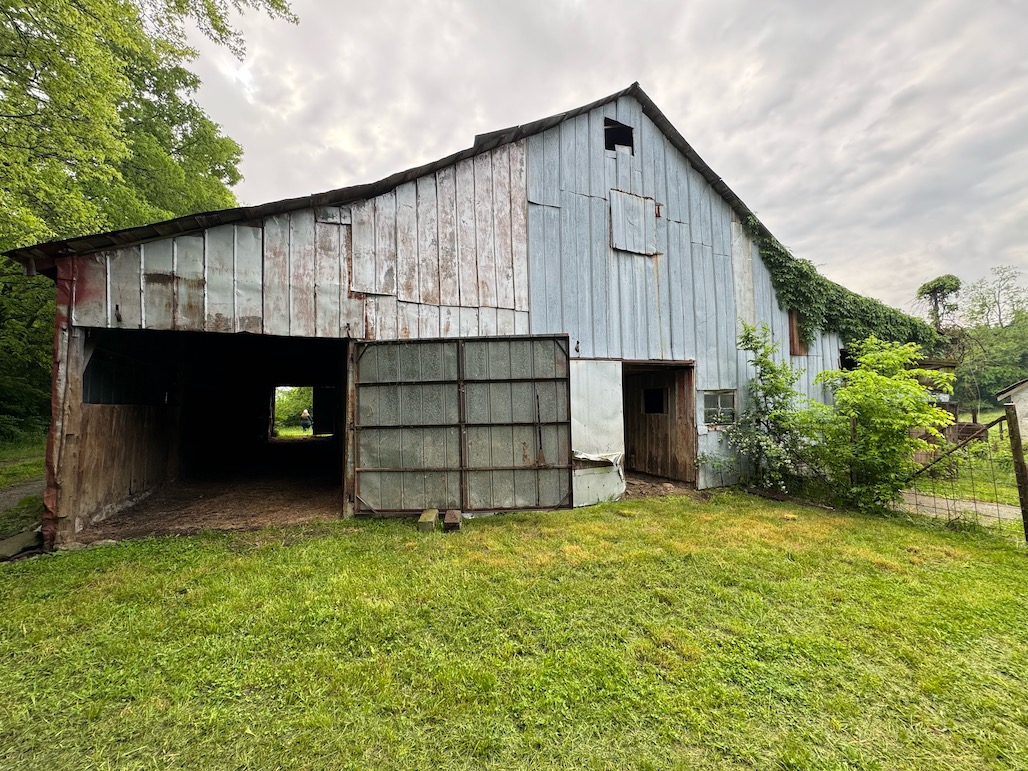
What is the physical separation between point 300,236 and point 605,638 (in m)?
5.52

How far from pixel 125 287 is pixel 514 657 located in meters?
5.56

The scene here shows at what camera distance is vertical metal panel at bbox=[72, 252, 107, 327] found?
4.31 m

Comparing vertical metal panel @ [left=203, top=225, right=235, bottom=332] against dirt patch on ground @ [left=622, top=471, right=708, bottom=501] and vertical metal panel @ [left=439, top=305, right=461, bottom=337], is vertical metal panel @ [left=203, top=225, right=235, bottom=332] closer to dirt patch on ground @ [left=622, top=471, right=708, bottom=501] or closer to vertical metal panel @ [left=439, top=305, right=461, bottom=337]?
vertical metal panel @ [left=439, top=305, right=461, bottom=337]

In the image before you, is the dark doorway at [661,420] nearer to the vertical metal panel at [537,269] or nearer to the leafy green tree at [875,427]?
the leafy green tree at [875,427]

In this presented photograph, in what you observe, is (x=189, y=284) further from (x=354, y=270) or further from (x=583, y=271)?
(x=583, y=271)

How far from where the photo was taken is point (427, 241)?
5.66 meters

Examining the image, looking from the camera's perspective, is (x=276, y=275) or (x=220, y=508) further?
(x=220, y=508)

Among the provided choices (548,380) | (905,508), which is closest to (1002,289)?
(905,508)

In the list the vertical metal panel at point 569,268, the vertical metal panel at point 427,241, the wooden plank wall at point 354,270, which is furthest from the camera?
the vertical metal panel at point 569,268

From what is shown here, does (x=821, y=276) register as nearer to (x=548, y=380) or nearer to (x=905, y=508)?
(x=905, y=508)

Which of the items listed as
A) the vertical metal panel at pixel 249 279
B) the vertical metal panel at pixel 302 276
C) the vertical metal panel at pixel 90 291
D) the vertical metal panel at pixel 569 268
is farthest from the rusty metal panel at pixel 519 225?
the vertical metal panel at pixel 90 291

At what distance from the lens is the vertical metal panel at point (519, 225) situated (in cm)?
610

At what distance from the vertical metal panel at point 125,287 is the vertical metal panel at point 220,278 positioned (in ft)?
2.17

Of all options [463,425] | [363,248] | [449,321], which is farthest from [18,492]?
[449,321]
